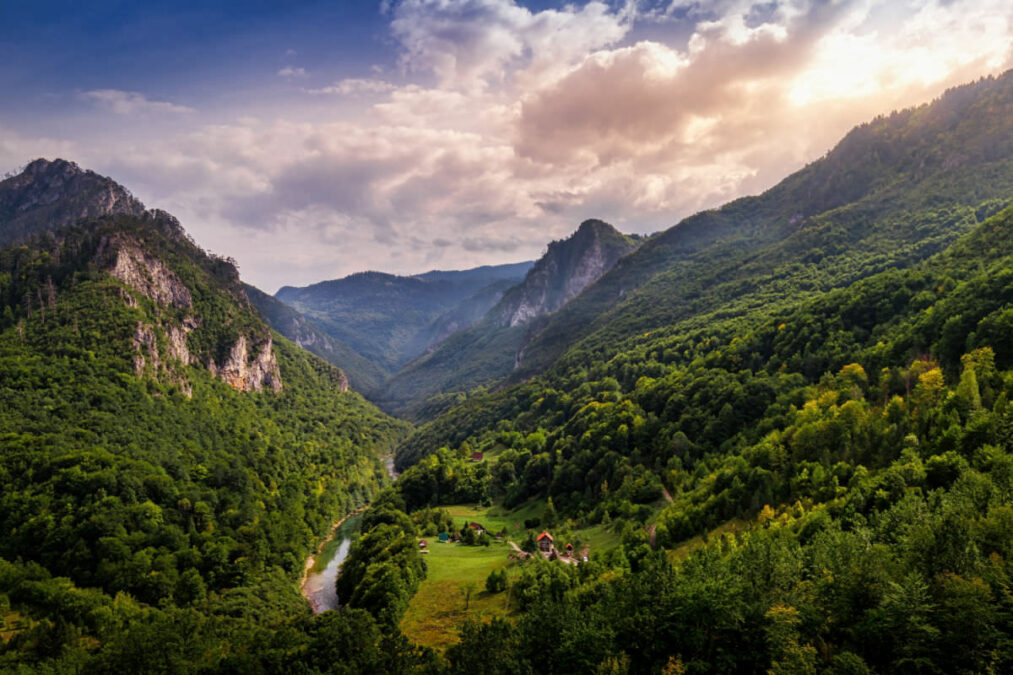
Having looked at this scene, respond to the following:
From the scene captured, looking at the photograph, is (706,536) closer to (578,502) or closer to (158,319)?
(578,502)

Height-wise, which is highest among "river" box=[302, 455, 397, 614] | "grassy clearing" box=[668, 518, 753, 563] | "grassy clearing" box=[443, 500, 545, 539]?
"grassy clearing" box=[668, 518, 753, 563]

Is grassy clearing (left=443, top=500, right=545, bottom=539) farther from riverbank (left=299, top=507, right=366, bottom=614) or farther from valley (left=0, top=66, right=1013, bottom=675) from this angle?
riverbank (left=299, top=507, right=366, bottom=614)

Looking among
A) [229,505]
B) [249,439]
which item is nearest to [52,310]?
[249,439]

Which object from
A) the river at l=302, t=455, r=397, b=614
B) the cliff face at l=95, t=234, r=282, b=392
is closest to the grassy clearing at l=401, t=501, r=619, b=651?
the river at l=302, t=455, r=397, b=614

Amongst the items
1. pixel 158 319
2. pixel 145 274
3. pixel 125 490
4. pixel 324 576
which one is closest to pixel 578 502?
pixel 324 576

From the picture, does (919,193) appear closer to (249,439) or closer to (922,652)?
(922,652)

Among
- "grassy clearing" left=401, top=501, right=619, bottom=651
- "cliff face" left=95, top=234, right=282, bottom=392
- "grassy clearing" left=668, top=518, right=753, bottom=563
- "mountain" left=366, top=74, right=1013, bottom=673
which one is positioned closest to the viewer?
"mountain" left=366, top=74, right=1013, bottom=673
